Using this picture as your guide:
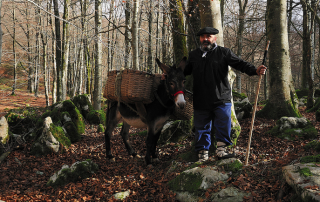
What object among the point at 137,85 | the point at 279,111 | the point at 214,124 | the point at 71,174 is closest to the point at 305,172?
the point at 214,124

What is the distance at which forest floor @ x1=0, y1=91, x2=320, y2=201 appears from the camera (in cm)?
327

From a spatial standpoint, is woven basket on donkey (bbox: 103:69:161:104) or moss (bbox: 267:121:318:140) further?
moss (bbox: 267:121:318:140)

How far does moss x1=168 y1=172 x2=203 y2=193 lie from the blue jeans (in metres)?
0.66

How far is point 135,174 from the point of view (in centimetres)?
473

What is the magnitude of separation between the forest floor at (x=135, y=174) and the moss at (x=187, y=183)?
0.15 meters

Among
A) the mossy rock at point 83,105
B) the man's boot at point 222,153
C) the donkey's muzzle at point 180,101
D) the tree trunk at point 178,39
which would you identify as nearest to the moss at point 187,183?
the man's boot at point 222,153

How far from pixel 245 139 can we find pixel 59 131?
563cm

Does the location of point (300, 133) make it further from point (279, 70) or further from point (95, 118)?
point (95, 118)

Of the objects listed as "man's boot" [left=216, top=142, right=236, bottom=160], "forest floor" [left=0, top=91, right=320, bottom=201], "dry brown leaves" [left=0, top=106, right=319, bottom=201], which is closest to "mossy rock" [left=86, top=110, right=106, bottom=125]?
"forest floor" [left=0, top=91, right=320, bottom=201]

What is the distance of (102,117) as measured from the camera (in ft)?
38.0

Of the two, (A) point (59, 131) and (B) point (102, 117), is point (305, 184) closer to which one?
(A) point (59, 131)

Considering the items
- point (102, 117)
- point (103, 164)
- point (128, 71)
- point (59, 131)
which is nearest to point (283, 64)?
point (128, 71)

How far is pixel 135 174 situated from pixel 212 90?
2.38 meters

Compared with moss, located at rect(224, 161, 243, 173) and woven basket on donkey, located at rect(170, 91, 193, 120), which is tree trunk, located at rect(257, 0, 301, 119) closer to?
woven basket on donkey, located at rect(170, 91, 193, 120)
